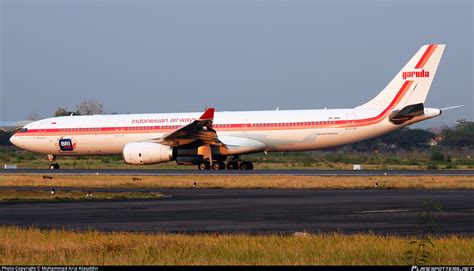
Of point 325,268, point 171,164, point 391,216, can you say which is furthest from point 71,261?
point 171,164

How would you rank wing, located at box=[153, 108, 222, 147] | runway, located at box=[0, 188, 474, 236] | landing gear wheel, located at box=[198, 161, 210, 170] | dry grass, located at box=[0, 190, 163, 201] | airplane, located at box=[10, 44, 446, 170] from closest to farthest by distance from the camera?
1. runway, located at box=[0, 188, 474, 236]
2. dry grass, located at box=[0, 190, 163, 201]
3. wing, located at box=[153, 108, 222, 147]
4. airplane, located at box=[10, 44, 446, 170]
5. landing gear wheel, located at box=[198, 161, 210, 170]

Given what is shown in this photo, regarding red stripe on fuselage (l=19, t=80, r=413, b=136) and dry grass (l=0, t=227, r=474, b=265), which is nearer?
dry grass (l=0, t=227, r=474, b=265)

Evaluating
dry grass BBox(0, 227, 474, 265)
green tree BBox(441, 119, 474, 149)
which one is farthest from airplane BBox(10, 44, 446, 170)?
green tree BBox(441, 119, 474, 149)

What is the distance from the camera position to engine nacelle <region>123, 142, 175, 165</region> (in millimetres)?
49562

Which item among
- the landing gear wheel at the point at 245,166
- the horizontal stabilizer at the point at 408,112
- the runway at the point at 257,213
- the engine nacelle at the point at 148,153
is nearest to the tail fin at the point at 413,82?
the horizontal stabilizer at the point at 408,112

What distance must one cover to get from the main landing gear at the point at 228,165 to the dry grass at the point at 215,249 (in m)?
34.8

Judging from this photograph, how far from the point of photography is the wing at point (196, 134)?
48.7m

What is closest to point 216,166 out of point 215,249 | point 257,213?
point 257,213

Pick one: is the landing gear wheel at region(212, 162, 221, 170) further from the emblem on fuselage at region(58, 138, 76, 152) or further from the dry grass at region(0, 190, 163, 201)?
the dry grass at region(0, 190, 163, 201)

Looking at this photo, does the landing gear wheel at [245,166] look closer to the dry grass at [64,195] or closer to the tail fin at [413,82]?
the tail fin at [413,82]

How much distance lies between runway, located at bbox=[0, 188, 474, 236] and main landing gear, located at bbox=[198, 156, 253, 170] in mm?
20425

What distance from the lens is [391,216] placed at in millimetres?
21094

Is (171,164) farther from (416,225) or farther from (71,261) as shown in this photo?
(71,261)

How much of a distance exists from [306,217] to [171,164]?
42498 millimetres
